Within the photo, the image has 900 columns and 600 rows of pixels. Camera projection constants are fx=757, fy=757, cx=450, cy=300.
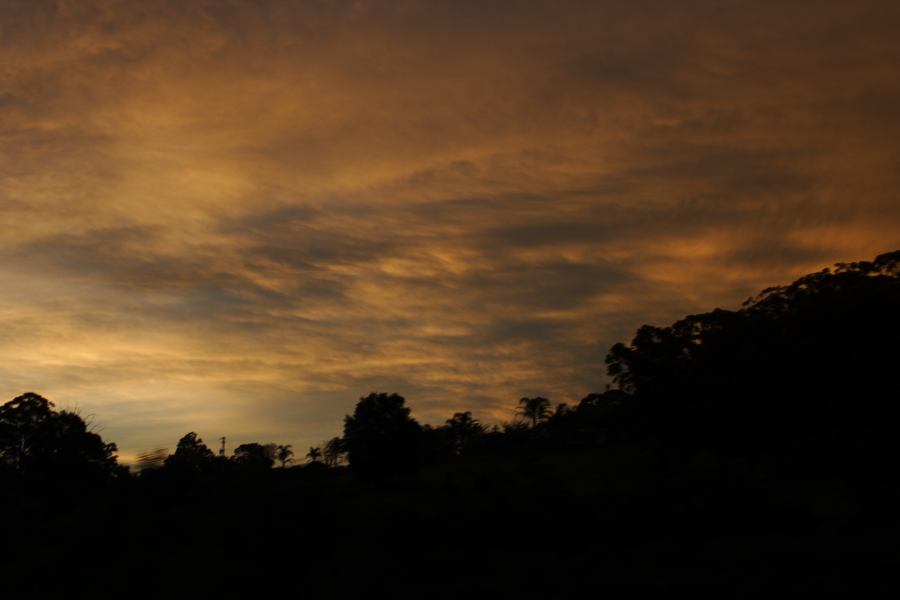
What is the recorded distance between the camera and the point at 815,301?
5572 centimetres

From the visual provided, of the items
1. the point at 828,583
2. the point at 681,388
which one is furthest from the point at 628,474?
the point at 681,388

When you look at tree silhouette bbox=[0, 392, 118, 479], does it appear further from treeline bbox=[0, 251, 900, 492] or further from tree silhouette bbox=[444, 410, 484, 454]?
tree silhouette bbox=[444, 410, 484, 454]

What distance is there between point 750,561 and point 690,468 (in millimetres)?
6287

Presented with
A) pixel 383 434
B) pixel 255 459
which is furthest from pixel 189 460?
pixel 383 434

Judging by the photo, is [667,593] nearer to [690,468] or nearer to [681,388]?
[690,468]

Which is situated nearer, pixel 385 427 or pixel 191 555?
pixel 191 555

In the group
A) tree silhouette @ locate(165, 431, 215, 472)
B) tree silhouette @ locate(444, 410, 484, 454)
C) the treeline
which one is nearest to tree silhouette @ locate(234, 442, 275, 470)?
tree silhouette @ locate(165, 431, 215, 472)

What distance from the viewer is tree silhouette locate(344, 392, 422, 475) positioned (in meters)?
59.1

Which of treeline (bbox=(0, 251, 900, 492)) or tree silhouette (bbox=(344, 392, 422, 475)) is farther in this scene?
tree silhouette (bbox=(344, 392, 422, 475))

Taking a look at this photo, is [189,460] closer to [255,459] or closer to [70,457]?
[255,459]

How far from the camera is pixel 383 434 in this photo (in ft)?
206

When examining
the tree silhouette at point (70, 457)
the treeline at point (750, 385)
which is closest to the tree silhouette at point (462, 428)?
the treeline at point (750, 385)

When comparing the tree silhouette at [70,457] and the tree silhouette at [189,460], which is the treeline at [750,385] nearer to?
the tree silhouette at [70,457]

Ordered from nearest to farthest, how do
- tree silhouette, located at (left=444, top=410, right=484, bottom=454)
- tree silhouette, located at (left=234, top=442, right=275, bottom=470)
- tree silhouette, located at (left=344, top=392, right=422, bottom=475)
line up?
tree silhouette, located at (left=234, top=442, right=275, bottom=470) → tree silhouette, located at (left=344, top=392, right=422, bottom=475) → tree silhouette, located at (left=444, top=410, right=484, bottom=454)
